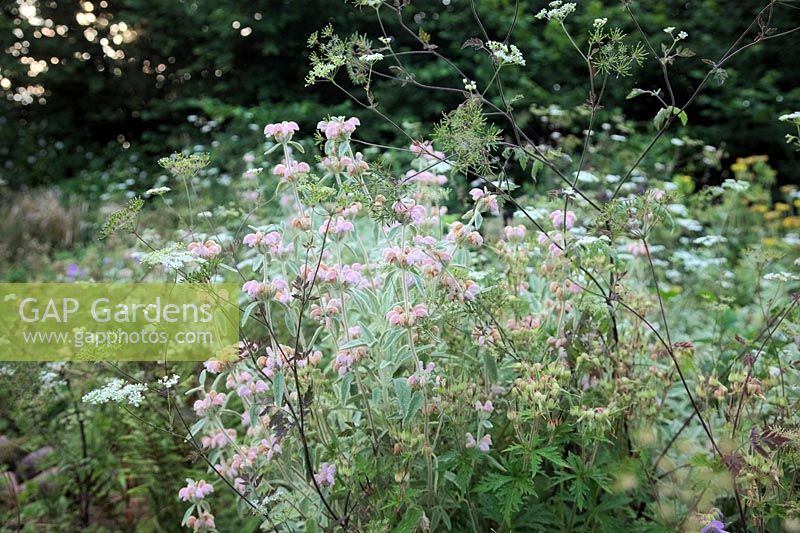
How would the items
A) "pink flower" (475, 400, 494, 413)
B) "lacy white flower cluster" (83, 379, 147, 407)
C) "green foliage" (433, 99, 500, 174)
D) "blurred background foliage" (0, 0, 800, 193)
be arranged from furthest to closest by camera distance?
"blurred background foliage" (0, 0, 800, 193)
"pink flower" (475, 400, 494, 413)
"green foliage" (433, 99, 500, 174)
"lacy white flower cluster" (83, 379, 147, 407)

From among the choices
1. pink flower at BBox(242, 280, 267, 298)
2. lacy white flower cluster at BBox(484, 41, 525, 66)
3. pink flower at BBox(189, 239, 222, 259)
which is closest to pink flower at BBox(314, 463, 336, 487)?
pink flower at BBox(242, 280, 267, 298)

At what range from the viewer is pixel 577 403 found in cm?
181

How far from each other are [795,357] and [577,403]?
0.97 meters

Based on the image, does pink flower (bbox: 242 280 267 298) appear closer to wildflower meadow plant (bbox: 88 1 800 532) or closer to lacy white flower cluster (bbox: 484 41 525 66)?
wildflower meadow plant (bbox: 88 1 800 532)

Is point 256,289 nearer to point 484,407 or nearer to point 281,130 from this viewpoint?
point 281,130

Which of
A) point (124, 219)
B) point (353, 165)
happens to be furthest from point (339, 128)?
point (124, 219)

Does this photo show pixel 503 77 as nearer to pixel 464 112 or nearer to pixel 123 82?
pixel 123 82

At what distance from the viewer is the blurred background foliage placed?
711 cm

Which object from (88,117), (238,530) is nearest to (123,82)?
(88,117)

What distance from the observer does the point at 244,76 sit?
7961mm

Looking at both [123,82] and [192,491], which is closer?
[192,491]

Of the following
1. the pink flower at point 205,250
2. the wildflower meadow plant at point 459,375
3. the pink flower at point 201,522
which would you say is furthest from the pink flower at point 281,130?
the pink flower at point 201,522

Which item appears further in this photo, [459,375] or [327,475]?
[459,375]

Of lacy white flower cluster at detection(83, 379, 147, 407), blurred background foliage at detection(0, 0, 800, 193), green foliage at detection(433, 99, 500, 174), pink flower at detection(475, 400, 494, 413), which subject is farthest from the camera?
blurred background foliage at detection(0, 0, 800, 193)
